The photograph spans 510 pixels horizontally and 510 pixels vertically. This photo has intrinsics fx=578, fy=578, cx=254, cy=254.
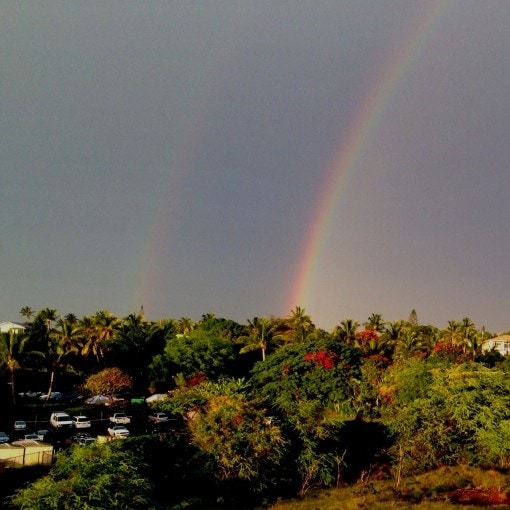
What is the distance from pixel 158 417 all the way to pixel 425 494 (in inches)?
1183

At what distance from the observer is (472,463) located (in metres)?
39.8

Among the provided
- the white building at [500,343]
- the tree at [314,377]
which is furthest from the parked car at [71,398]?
the white building at [500,343]

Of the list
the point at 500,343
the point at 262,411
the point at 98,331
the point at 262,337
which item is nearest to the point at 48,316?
the point at 98,331

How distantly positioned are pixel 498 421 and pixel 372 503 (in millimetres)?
14200

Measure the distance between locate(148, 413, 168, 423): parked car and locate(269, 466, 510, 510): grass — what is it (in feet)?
80.2

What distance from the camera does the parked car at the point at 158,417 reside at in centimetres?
5523

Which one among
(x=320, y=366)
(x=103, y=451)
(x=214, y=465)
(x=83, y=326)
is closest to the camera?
(x=103, y=451)

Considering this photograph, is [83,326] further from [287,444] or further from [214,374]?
[287,444]

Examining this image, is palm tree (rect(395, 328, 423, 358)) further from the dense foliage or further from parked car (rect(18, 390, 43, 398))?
parked car (rect(18, 390, 43, 398))

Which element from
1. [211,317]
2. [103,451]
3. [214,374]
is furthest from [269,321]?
[103,451]

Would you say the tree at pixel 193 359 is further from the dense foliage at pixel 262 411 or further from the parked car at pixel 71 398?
the parked car at pixel 71 398

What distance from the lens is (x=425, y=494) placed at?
107 feet

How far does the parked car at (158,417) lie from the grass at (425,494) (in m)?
24.5

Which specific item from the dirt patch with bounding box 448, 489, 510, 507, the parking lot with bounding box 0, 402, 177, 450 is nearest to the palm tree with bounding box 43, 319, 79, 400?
the parking lot with bounding box 0, 402, 177, 450
